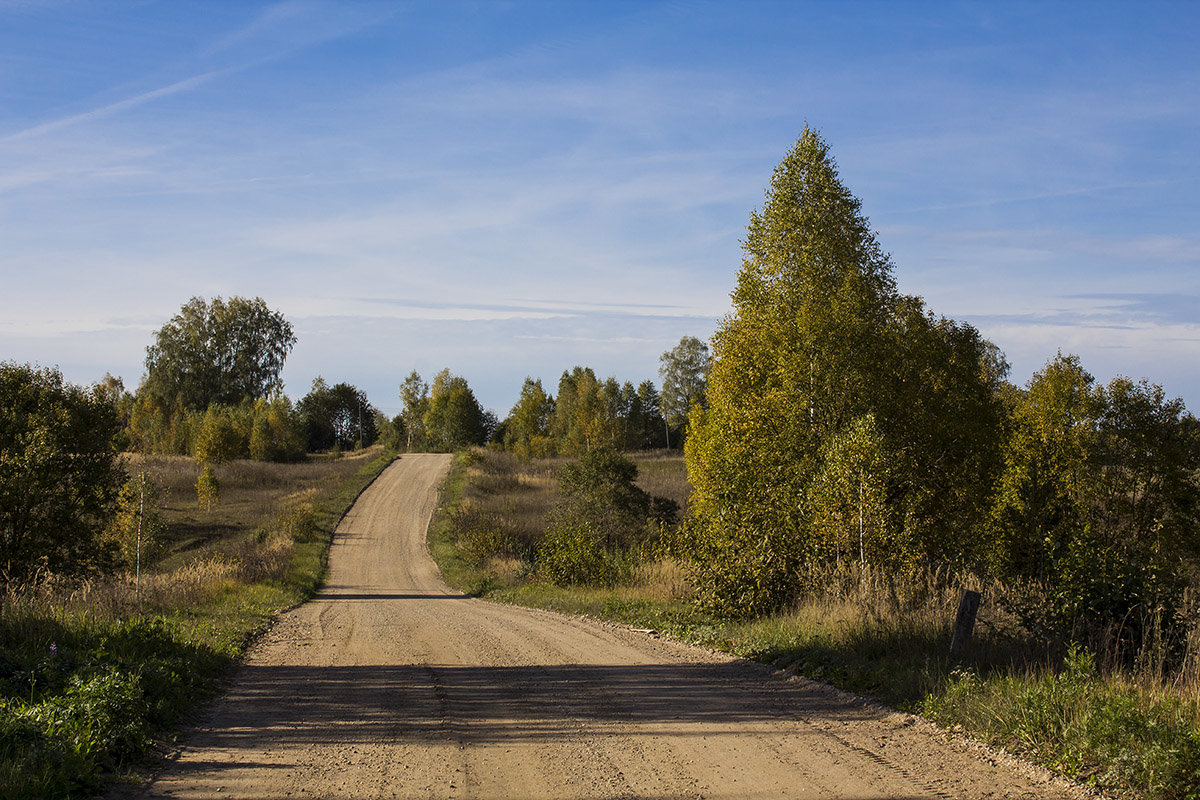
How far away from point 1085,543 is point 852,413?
290 inches

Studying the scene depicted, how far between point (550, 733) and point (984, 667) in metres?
4.66

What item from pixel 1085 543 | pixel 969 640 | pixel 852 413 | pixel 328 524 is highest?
pixel 852 413

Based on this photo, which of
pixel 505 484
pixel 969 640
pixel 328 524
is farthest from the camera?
pixel 505 484

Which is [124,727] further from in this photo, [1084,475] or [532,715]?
[1084,475]

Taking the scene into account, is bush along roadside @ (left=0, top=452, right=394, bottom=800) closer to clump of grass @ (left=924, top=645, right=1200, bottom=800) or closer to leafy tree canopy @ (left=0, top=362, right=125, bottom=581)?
clump of grass @ (left=924, top=645, right=1200, bottom=800)

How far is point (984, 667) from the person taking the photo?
334 inches

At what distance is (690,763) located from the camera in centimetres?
610

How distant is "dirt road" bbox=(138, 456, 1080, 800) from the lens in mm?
5664

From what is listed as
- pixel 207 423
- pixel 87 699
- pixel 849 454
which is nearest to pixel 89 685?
pixel 87 699

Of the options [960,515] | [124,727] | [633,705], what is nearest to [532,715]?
[633,705]

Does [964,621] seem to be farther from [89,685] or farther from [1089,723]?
[89,685]

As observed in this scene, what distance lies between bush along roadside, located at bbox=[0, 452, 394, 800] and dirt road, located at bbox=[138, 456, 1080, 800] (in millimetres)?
427

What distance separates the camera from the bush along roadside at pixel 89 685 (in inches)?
223

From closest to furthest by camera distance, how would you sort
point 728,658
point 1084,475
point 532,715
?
point 532,715 → point 728,658 → point 1084,475
